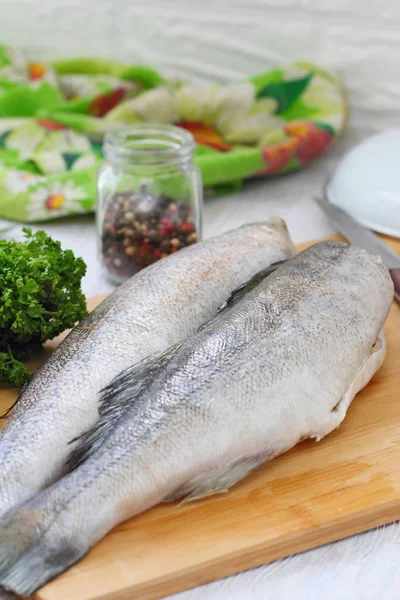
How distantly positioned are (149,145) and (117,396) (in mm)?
821

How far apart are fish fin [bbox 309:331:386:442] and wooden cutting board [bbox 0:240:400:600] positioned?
42 millimetres

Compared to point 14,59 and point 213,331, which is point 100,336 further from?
point 14,59

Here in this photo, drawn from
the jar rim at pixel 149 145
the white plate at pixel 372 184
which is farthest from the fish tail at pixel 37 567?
the white plate at pixel 372 184

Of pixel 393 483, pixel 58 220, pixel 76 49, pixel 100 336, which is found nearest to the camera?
pixel 393 483

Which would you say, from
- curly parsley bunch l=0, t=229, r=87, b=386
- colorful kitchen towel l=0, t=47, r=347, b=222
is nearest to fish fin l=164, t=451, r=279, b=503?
curly parsley bunch l=0, t=229, r=87, b=386

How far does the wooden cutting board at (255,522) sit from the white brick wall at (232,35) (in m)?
1.54

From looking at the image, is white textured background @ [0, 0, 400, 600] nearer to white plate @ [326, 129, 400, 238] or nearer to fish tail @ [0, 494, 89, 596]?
white plate @ [326, 129, 400, 238]

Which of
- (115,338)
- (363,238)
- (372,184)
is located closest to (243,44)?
(372,184)

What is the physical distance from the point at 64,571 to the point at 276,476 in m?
0.29

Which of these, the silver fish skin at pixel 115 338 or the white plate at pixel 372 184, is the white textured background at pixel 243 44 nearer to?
the white plate at pixel 372 184

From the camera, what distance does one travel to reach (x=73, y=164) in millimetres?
2021

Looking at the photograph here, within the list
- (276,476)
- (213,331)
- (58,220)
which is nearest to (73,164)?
(58,220)

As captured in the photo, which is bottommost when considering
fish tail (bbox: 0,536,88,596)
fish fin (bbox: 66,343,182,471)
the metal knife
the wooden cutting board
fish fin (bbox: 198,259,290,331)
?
the wooden cutting board

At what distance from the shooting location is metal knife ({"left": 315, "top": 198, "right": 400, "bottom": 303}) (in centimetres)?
143
